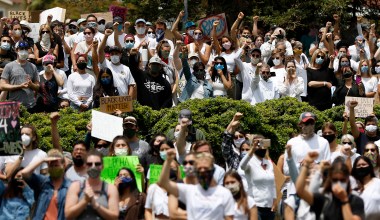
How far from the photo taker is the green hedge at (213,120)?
21.3m

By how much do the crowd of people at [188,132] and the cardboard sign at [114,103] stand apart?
64 cm

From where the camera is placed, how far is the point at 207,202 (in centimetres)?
1538

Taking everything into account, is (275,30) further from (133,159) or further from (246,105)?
(133,159)

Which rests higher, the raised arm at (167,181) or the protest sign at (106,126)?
the protest sign at (106,126)

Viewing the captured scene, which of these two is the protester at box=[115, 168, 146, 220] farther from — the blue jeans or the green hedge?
the green hedge

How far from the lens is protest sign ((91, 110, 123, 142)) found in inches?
779

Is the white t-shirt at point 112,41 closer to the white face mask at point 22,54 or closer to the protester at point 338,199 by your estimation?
the white face mask at point 22,54

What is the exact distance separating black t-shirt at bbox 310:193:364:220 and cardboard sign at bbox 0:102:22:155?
4.27m

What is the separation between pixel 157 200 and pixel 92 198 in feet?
4.39

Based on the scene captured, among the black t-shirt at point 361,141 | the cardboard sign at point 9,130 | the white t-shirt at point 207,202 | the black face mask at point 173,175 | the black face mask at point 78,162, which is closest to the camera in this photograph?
the white t-shirt at point 207,202

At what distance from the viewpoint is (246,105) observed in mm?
22109

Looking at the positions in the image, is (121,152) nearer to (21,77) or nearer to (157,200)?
(157,200)

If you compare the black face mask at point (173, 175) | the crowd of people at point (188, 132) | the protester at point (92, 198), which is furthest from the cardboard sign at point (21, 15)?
the protester at point (92, 198)

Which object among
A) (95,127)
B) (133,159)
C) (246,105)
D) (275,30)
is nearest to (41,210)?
(133,159)
